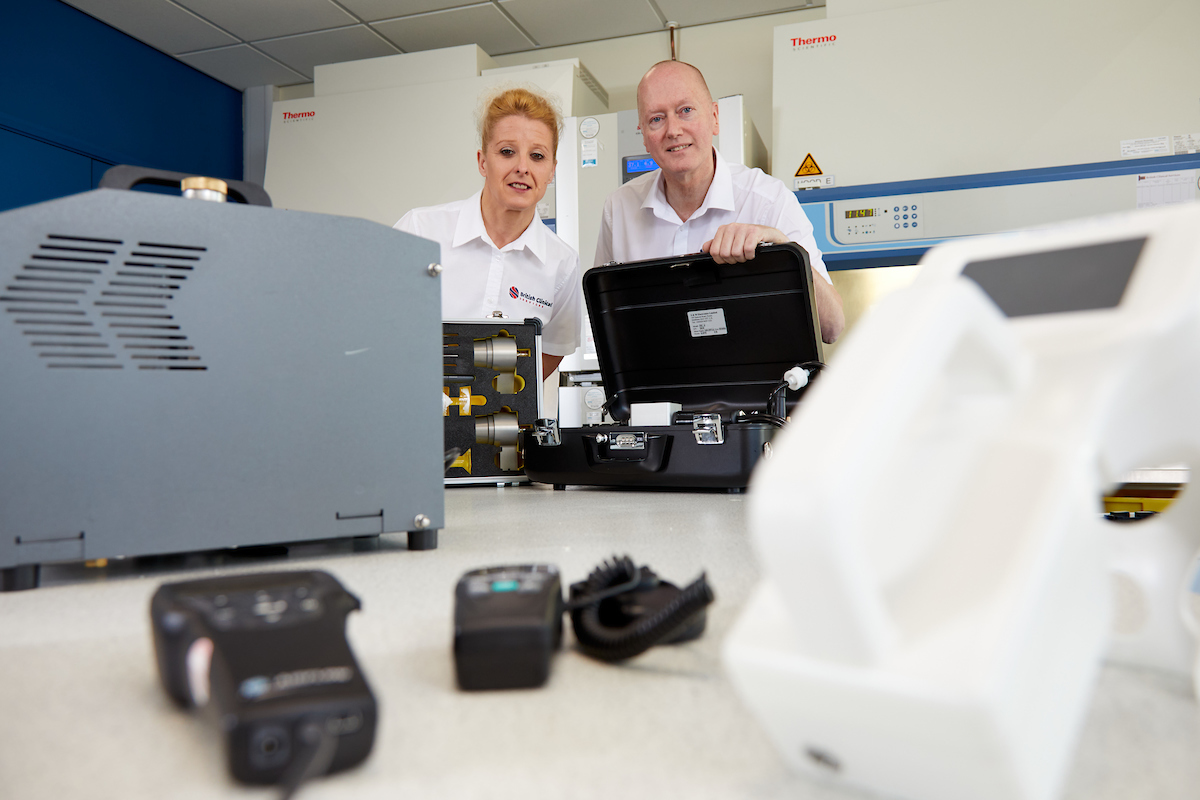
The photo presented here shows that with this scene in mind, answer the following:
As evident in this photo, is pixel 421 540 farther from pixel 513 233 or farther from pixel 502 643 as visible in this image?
pixel 513 233

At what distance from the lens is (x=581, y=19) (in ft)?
10.6

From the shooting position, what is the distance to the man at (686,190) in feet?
6.79

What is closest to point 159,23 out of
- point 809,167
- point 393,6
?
point 393,6

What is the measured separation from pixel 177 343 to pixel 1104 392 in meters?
0.58

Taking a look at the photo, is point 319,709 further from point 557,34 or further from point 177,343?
point 557,34

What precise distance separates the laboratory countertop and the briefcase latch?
64cm

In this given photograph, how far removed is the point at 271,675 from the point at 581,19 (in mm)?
3413

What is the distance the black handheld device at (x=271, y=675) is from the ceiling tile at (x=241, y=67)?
381cm

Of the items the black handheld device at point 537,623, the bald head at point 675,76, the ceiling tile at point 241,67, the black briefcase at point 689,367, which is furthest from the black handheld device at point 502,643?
the ceiling tile at point 241,67

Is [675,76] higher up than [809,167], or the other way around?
[675,76]

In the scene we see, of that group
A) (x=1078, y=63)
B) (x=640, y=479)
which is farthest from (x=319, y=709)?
(x=1078, y=63)

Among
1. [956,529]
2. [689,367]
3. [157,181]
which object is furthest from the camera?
[689,367]

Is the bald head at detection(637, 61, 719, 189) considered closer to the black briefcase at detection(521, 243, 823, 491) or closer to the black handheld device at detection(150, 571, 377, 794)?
the black briefcase at detection(521, 243, 823, 491)

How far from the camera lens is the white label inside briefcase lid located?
52.6 inches
